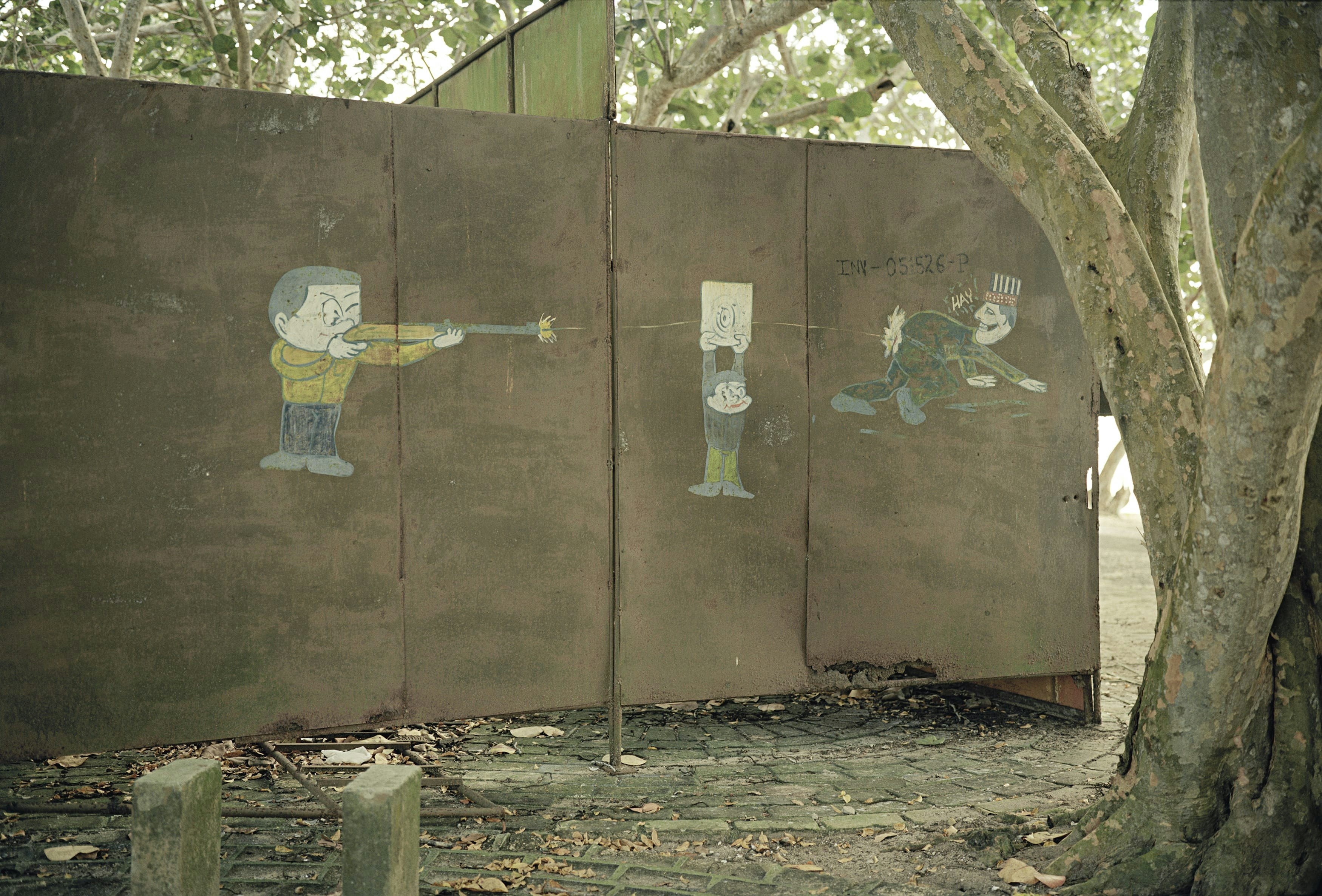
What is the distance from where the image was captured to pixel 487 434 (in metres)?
4.43

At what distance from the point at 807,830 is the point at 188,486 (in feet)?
9.03

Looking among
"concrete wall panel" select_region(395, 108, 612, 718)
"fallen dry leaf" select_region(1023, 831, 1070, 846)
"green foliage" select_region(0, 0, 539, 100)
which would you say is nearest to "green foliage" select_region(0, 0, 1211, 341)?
"green foliage" select_region(0, 0, 539, 100)

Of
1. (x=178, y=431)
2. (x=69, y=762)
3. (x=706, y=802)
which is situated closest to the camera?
(x=178, y=431)

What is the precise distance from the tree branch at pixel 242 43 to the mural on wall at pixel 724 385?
3563mm

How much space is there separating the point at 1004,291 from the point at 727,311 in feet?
4.96

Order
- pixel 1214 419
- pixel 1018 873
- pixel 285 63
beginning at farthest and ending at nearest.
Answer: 1. pixel 285 63
2. pixel 1018 873
3. pixel 1214 419

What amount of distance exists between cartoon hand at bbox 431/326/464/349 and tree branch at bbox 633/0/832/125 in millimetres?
2932

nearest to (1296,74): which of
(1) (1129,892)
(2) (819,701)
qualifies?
(1) (1129,892)

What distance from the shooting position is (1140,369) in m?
3.32

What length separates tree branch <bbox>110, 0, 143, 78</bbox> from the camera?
6.01 metres

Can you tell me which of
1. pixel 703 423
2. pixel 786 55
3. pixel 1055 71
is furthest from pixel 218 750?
pixel 786 55

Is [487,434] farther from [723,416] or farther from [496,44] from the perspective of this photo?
[496,44]

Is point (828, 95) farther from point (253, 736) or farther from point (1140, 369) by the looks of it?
point (253, 736)

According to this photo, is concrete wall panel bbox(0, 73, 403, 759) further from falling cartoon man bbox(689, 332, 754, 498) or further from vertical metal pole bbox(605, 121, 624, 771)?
falling cartoon man bbox(689, 332, 754, 498)
